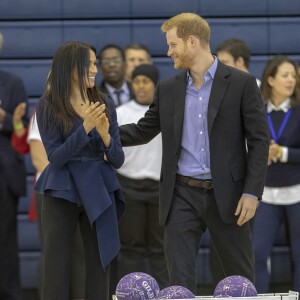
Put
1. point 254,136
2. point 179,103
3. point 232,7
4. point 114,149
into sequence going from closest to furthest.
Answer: point 114,149
point 254,136
point 179,103
point 232,7

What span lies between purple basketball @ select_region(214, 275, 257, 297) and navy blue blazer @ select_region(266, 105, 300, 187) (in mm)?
2790

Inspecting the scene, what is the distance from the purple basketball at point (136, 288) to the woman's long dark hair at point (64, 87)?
3.69ft

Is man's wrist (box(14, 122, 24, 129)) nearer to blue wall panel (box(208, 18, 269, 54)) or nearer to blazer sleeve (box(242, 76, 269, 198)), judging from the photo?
blazer sleeve (box(242, 76, 269, 198))

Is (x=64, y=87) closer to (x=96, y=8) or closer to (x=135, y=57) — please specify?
(x=135, y=57)

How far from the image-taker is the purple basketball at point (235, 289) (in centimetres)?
561

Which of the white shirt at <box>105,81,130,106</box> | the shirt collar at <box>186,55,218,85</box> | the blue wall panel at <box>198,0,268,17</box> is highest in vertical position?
the blue wall panel at <box>198,0,268,17</box>

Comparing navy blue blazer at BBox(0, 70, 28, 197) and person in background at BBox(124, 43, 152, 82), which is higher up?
person in background at BBox(124, 43, 152, 82)

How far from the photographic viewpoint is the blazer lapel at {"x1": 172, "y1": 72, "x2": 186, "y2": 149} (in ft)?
21.3

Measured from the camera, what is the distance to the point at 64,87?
6.32 meters

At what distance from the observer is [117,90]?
9023mm

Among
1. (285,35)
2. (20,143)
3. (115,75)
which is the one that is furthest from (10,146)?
(285,35)

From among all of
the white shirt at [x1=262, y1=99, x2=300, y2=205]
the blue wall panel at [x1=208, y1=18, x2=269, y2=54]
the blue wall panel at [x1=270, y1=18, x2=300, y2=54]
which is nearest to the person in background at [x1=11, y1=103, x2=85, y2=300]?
the white shirt at [x1=262, y1=99, x2=300, y2=205]

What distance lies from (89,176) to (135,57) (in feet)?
10.5

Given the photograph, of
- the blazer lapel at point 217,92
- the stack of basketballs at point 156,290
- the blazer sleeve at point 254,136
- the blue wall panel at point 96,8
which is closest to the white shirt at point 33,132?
the blue wall panel at point 96,8
